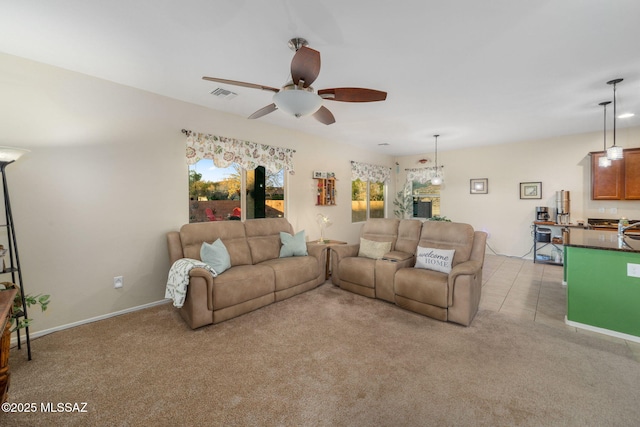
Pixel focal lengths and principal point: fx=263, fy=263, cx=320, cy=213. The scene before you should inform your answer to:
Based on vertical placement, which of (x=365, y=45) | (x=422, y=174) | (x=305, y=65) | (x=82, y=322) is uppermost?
(x=365, y=45)

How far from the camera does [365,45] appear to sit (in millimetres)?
2230

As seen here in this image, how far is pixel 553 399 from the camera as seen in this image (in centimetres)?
174

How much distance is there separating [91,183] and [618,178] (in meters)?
8.03

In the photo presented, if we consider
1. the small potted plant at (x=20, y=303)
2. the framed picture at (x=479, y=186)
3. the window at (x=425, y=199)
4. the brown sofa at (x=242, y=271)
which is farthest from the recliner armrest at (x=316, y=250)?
the framed picture at (x=479, y=186)

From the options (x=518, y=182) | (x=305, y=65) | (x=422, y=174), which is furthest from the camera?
(x=422, y=174)

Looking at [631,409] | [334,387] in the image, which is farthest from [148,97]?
[631,409]

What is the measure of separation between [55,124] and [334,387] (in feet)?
11.7

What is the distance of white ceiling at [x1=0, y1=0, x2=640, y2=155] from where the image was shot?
1816 millimetres

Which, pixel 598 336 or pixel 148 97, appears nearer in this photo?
pixel 598 336

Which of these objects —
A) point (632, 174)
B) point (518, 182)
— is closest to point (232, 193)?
point (518, 182)

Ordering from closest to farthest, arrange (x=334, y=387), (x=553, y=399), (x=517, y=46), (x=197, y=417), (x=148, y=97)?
(x=197, y=417), (x=553, y=399), (x=334, y=387), (x=517, y=46), (x=148, y=97)

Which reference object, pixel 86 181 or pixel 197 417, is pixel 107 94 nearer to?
pixel 86 181

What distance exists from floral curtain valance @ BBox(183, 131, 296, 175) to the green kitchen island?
13.0ft

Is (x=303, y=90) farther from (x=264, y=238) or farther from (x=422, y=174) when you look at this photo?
(x=422, y=174)
